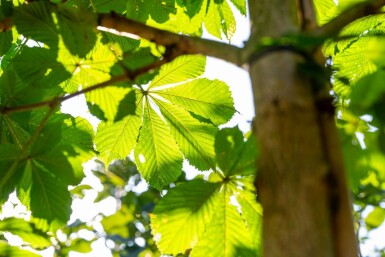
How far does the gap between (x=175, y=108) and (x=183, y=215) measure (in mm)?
406

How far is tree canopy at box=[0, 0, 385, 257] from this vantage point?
65 centimetres

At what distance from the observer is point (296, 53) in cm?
63

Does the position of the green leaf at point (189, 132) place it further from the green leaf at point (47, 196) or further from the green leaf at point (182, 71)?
the green leaf at point (47, 196)

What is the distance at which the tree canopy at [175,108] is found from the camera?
65 cm

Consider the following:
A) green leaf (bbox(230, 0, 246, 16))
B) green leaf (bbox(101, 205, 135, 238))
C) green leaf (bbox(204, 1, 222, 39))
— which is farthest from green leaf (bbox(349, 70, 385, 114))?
green leaf (bbox(101, 205, 135, 238))

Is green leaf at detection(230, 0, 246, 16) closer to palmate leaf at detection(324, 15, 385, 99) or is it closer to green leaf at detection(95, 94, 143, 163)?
palmate leaf at detection(324, 15, 385, 99)

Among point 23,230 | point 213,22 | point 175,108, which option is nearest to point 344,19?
point 175,108

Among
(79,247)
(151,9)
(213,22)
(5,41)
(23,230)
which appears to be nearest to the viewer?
(23,230)

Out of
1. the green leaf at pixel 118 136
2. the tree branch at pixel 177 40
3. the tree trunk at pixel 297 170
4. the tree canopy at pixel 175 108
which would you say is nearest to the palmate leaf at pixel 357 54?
the tree canopy at pixel 175 108

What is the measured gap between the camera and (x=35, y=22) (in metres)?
0.96

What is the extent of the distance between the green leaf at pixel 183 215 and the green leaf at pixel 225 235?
0.05ft

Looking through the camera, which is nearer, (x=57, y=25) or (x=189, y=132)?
(x=57, y=25)

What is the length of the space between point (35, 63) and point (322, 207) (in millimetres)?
701

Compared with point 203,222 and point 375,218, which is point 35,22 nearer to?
point 203,222
